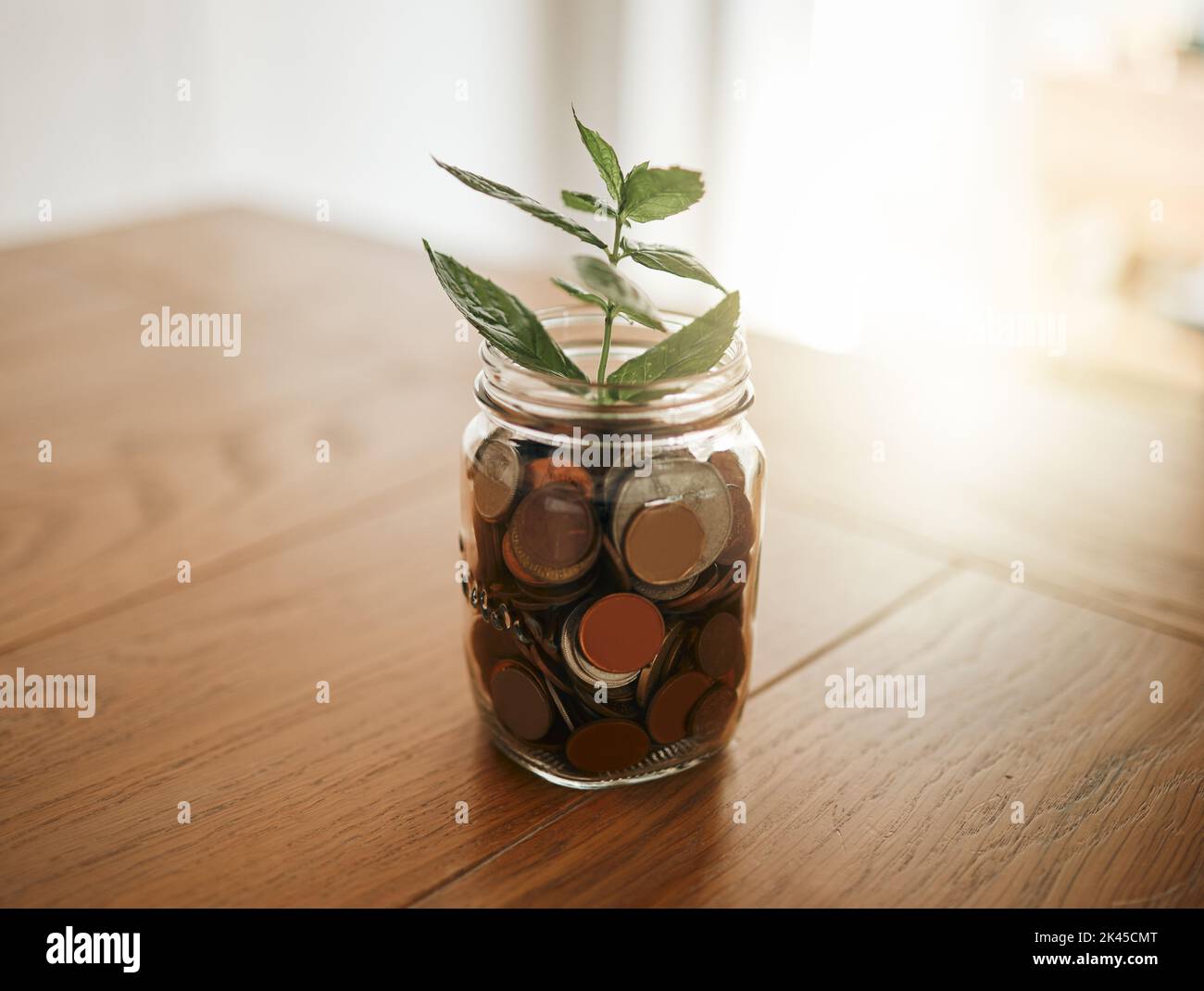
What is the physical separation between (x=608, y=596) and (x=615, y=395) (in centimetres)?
10

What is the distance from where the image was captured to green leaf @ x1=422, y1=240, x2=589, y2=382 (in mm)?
588

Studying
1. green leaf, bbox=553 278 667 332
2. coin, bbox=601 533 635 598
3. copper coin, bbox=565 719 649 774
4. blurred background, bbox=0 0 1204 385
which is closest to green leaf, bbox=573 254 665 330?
green leaf, bbox=553 278 667 332

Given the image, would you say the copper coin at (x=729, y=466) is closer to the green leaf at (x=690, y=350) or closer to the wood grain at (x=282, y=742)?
the green leaf at (x=690, y=350)

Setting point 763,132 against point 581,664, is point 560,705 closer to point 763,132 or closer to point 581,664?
point 581,664

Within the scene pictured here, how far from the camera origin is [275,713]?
0.75 meters

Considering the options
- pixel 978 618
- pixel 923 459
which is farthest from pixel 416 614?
Result: pixel 923 459

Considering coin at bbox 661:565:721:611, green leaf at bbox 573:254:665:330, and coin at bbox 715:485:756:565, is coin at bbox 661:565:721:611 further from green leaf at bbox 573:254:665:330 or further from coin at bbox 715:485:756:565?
green leaf at bbox 573:254:665:330

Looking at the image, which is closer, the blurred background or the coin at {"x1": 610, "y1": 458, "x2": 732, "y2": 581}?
the coin at {"x1": 610, "y1": 458, "x2": 732, "y2": 581}

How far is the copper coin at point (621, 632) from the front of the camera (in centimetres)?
61

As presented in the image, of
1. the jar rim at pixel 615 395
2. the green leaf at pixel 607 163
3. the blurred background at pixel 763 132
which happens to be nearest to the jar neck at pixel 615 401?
the jar rim at pixel 615 395

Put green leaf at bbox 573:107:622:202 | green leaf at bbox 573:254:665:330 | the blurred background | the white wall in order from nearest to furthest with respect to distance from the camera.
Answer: green leaf at bbox 573:254:665:330 → green leaf at bbox 573:107:622:202 → the blurred background → the white wall

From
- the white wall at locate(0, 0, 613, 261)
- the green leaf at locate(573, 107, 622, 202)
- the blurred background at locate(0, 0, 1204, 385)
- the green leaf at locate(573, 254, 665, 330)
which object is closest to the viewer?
the green leaf at locate(573, 254, 665, 330)

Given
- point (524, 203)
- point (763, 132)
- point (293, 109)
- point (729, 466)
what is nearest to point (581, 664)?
point (729, 466)

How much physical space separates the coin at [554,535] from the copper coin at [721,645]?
82 millimetres
